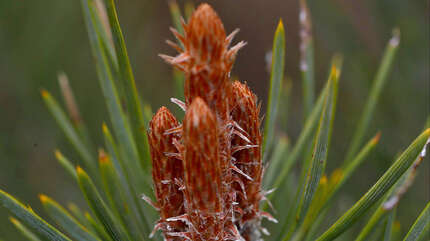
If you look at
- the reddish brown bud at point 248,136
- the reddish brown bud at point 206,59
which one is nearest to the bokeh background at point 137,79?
the reddish brown bud at point 248,136

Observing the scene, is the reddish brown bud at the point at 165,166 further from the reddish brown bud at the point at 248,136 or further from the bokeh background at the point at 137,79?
the bokeh background at the point at 137,79

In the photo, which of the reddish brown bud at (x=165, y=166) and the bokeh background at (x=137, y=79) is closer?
the reddish brown bud at (x=165, y=166)

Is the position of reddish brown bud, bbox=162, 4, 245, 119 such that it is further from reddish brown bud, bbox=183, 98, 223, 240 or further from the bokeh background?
the bokeh background

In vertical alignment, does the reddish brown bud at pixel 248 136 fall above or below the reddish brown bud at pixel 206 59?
below

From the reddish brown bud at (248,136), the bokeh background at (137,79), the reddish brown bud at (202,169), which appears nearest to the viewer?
the reddish brown bud at (202,169)

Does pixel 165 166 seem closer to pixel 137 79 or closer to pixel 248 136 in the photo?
pixel 248 136

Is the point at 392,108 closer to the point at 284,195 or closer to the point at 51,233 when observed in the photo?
the point at 284,195

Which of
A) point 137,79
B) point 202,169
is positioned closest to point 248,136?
point 202,169
